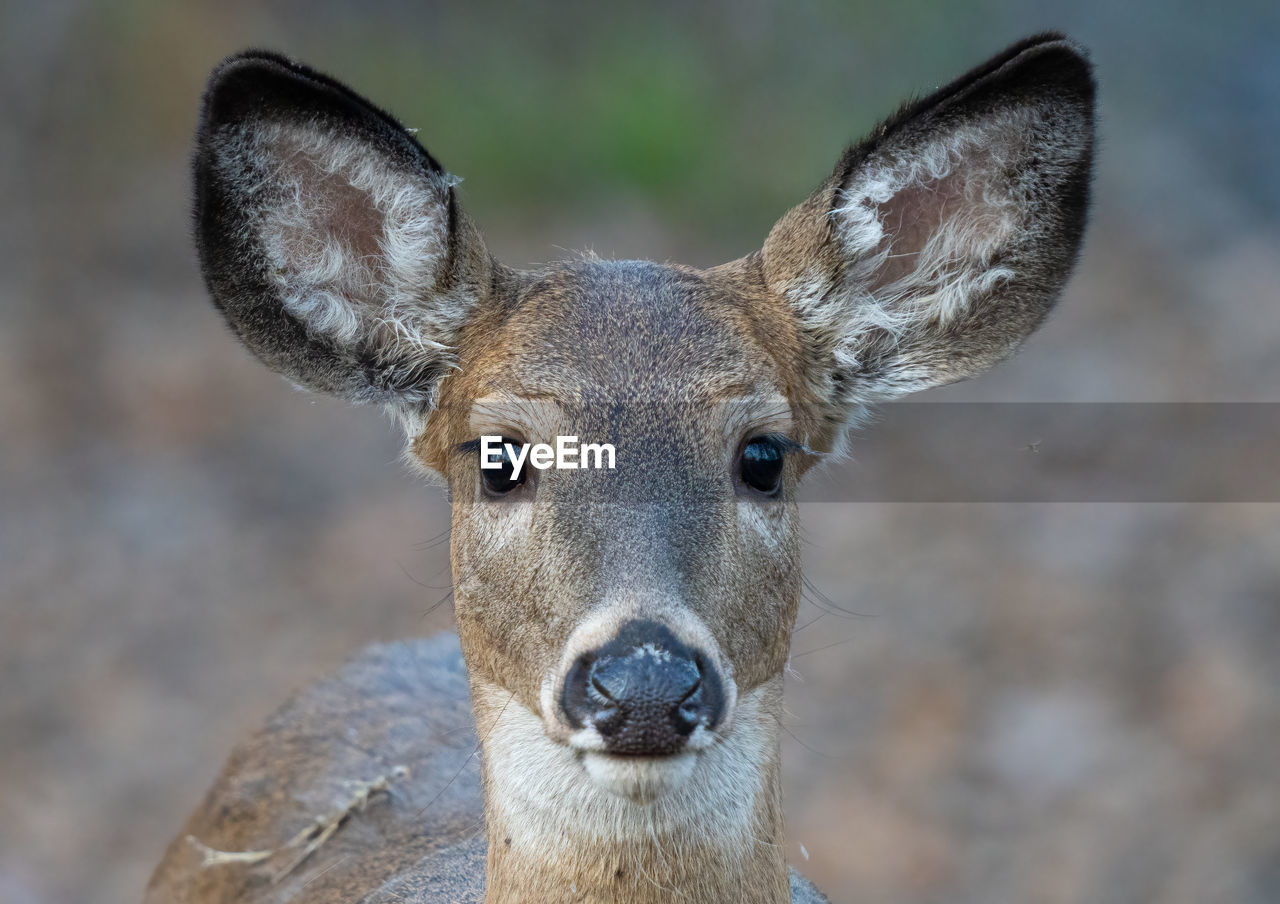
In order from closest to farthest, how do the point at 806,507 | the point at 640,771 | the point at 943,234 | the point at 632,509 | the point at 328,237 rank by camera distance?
the point at 640,771 → the point at 632,509 → the point at 328,237 → the point at 943,234 → the point at 806,507

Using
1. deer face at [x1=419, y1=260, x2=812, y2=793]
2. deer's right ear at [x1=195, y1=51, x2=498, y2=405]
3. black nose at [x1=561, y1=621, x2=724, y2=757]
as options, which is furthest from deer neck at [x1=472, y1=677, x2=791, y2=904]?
deer's right ear at [x1=195, y1=51, x2=498, y2=405]

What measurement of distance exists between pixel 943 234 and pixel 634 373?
1.00 m

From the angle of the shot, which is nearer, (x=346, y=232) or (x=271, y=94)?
(x=271, y=94)

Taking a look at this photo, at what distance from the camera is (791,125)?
12.0m

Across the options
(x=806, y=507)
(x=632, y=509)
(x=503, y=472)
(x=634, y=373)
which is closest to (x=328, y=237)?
(x=503, y=472)

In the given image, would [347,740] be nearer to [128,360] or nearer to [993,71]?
[993,71]

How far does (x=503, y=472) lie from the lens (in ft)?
11.0

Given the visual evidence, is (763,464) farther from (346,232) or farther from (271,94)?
(271,94)

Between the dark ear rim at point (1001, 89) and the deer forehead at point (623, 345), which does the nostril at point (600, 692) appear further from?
the dark ear rim at point (1001, 89)

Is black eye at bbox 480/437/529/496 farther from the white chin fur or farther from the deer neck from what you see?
the white chin fur

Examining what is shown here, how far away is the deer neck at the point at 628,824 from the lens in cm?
317

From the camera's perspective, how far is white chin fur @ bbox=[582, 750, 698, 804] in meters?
2.83

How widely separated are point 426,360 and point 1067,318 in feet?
25.6

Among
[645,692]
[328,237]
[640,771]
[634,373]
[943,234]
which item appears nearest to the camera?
[645,692]
